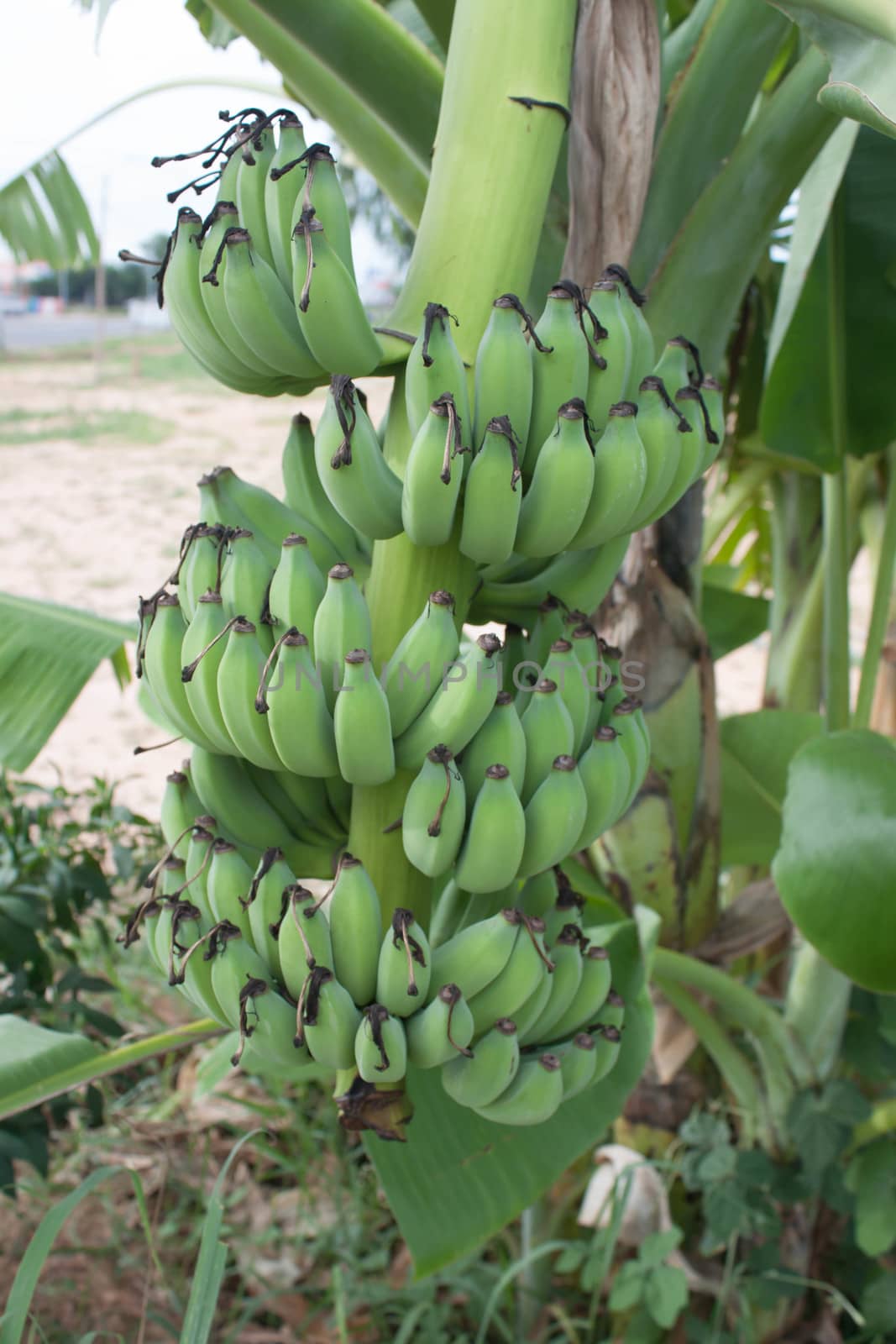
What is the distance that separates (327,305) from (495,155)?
16 centimetres

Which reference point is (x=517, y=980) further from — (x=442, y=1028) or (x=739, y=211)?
(x=739, y=211)

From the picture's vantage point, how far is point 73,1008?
1141 mm

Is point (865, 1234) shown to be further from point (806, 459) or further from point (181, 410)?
point (181, 410)

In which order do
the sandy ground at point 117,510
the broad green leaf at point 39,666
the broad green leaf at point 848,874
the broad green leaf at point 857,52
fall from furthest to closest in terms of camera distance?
the sandy ground at point 117,510, the broad green leaf at point 39,666, the broad green leaf at point 848,874, the broad green leaf at point 857,52

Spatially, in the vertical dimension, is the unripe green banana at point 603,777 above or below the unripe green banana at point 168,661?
below

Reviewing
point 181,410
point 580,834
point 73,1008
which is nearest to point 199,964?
point 580,834

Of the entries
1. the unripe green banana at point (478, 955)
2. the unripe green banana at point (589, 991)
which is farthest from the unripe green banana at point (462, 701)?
the unripe green banana at point (589, 991)

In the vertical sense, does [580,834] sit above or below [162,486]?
above

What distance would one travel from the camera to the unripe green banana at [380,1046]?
1.95ft

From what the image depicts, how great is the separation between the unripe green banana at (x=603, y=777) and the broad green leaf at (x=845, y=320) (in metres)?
0.53

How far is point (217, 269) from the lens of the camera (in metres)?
0.58

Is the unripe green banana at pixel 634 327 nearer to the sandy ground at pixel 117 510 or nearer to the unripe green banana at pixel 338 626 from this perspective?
the unripe green banana at pixel 338 626

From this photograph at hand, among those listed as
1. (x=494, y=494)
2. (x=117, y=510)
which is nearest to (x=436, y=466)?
(x=494, y=494)

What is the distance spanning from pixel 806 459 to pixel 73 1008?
38.0 inches
